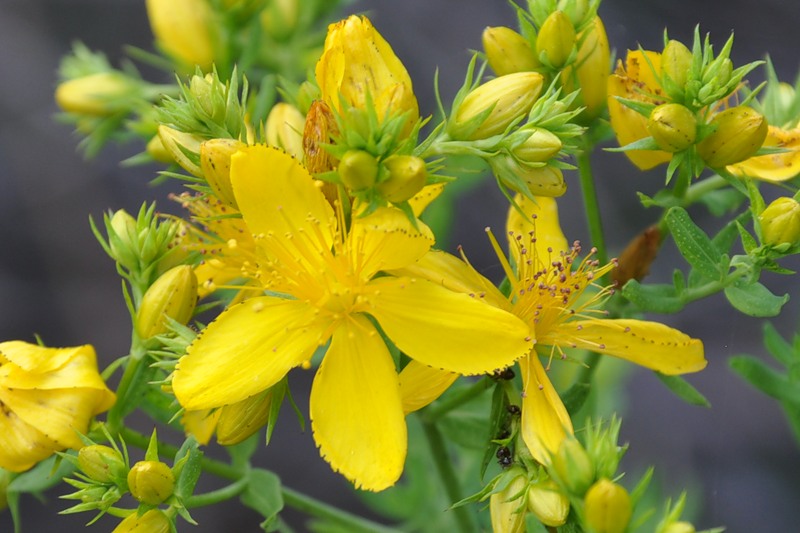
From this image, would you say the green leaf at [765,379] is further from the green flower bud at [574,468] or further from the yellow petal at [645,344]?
the green flower bud at [574,468]

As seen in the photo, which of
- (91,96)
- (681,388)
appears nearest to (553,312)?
(681,388)

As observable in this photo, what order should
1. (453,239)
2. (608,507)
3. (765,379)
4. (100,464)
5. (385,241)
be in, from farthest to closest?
(453,239) → (765,379) → (100,464) → (385,241) → (608,507)

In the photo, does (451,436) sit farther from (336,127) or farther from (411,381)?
(336,127)

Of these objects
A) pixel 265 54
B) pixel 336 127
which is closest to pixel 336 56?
pixel 336 127

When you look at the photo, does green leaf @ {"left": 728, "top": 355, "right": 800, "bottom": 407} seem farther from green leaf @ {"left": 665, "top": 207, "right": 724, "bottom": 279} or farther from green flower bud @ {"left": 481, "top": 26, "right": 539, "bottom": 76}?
green flower bud @ {"left": 481, "top": 26, "right": 539, "bottom": 76}

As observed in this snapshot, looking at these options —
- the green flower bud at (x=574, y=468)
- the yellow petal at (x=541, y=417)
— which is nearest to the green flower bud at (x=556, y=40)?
the yellow petal at (x=541, y=417)

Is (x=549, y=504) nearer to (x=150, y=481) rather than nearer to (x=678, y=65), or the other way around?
(x=150, y=481)
